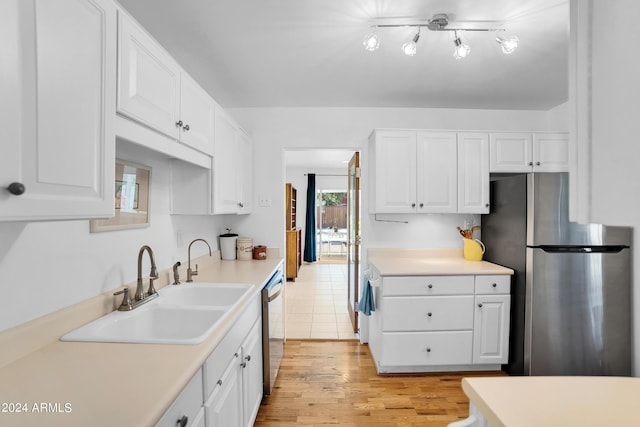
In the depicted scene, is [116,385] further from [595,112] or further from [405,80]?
[405,80]

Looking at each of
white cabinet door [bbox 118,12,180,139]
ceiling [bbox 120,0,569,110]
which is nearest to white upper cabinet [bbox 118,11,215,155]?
white cabinet door [bbox 118,12,180,139]

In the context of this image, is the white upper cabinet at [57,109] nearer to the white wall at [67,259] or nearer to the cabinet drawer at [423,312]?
the white wall at [67,259]

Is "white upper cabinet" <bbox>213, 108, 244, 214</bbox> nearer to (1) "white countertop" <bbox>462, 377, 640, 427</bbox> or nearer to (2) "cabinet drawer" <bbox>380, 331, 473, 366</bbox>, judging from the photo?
(2) "cabinet drawer" <bbox>380, 331, 473, 366</bbox>

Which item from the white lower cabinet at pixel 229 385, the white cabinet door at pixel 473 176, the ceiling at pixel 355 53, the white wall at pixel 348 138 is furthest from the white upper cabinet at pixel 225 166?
the white cabinet door at pixel 473 176

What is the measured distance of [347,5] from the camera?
1.60 metres

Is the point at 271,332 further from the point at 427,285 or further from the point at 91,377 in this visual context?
the point at 91,377

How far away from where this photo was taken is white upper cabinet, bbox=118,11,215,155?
1118mm

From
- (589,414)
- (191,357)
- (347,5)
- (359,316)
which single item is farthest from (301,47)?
(359,316)

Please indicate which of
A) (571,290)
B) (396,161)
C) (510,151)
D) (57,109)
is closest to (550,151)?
(510,151)

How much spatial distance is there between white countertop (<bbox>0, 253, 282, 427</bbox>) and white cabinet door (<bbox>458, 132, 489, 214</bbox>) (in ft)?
7.68

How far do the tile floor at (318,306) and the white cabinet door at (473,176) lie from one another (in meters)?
1.72

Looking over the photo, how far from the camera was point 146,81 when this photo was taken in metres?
1.27

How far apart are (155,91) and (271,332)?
5.43ft

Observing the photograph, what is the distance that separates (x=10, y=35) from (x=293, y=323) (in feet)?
11.0
